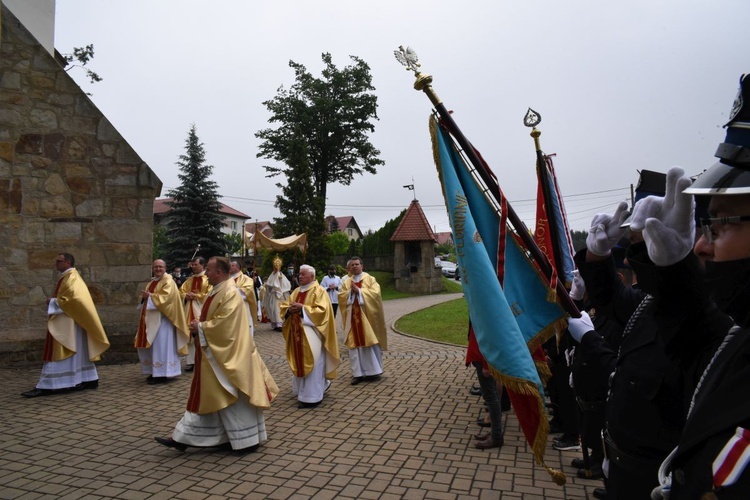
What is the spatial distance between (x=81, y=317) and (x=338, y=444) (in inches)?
201

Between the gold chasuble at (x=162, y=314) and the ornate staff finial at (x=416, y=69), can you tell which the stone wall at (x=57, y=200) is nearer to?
the gold chasuble at (x=162, y=314)

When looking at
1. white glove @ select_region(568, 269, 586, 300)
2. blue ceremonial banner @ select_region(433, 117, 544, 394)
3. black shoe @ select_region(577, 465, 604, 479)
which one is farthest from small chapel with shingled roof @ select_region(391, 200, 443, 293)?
blue ceremonial banner @ select_region(433, 117, 544, 394)

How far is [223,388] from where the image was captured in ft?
16.9

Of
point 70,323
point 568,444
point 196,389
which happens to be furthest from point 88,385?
point 568,444

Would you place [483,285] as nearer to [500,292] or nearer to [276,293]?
[500,292]

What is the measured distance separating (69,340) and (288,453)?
4.74 metres

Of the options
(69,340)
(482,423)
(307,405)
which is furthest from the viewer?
(69,340)

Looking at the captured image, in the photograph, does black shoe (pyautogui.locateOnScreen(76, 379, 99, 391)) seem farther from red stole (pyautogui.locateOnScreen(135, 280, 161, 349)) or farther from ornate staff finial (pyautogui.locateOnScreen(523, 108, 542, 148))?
ornate staff finial (pyautogui.locateOnScreen(523, 108, 542, 148))

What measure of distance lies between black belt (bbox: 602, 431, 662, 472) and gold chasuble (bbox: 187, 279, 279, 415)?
12.3ft

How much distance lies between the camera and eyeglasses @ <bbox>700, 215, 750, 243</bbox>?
127cm

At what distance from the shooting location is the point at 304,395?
270 inches

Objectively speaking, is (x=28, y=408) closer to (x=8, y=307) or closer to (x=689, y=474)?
(x=8, y=307)

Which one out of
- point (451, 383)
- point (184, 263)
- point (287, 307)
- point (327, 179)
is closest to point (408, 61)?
point (287, 307)

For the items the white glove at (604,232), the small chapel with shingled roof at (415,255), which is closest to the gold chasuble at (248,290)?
the white glove at (604,232)
